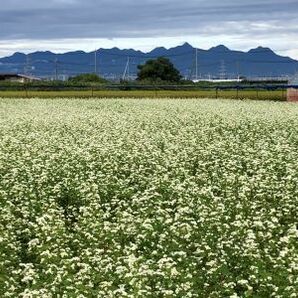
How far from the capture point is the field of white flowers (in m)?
10.0

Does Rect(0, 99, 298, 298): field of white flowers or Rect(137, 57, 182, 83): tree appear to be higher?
Rect(137, 57, 182, 83): tree

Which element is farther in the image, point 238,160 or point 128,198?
point 238,160

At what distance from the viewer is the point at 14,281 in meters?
10.3

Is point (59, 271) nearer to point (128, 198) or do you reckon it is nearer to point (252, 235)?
point (252, 235)

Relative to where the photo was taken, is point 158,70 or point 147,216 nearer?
point 147,216

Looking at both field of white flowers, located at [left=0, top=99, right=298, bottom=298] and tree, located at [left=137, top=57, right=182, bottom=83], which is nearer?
field of white flowers, located at [left=0, top=99, right=298, bottom=298]

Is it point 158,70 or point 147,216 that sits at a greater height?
point 158,70

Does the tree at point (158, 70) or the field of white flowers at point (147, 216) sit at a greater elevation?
the tree at point (158, 70)

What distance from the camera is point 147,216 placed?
46.4 ft

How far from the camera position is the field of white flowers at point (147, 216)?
32.9 feet

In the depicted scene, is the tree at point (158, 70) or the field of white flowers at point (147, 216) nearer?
the field of white flowers at point (147, 216)

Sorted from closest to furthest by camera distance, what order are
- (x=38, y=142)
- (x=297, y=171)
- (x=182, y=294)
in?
(x=182, y=294), (x=297, y=171), (x=38, y=142)

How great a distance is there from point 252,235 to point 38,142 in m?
15.2

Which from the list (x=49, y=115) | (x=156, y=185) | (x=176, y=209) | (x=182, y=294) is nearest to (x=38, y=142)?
(x=156, y=185)
